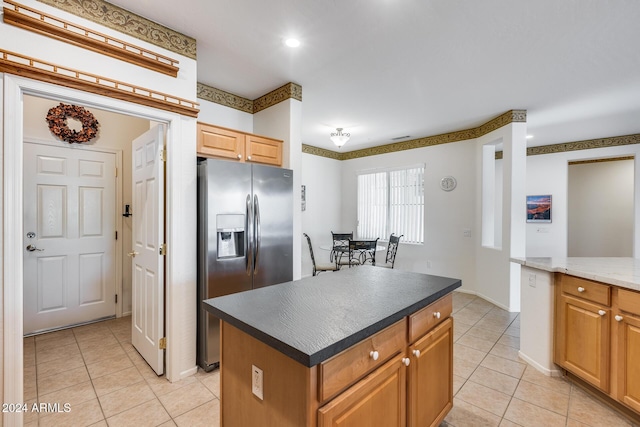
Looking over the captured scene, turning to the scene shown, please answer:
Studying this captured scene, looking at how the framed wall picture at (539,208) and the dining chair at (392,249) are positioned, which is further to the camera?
the framed wall picture at (539,208)

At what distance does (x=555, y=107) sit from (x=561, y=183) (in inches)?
92.8

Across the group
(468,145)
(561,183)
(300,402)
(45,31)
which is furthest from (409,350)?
(561,183)

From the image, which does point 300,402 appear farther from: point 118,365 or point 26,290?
point 26,290

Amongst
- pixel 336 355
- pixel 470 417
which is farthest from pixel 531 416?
pixel 336 355

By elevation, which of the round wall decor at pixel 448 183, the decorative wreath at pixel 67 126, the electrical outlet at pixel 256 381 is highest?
the decorative wreath at pixel 67 126

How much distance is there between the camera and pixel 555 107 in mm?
3875

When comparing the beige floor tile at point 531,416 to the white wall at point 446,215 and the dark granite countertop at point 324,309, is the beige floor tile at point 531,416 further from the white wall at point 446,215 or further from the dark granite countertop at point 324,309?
the white wall at point 446,215

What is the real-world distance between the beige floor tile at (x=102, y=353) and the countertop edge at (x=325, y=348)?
207 cm

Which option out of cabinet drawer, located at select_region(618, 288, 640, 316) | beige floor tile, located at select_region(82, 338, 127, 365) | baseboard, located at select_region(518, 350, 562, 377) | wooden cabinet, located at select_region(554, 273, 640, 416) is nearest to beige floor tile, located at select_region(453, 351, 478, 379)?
baseboard, located at select_region(518, 350, 562, 377)

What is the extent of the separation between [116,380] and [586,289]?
3663 millimetres

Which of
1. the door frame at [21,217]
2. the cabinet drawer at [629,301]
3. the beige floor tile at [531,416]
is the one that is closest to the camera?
the door frame at [21,217]

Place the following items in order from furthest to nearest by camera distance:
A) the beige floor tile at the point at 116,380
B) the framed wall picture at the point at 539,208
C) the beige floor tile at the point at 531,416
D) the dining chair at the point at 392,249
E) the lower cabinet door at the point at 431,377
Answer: the framed wall picture at the point at 539,208 → the dining chair at the point at 392,249 → the beige floor tile at the point at 116,380 → the beige floor tile at the point at 531,416 → the lower cabinet door at the point at 431,377

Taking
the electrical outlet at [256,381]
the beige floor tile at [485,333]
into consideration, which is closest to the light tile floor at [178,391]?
the beige floor tile at [485,333]

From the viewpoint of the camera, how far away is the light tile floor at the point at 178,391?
1937 mm
